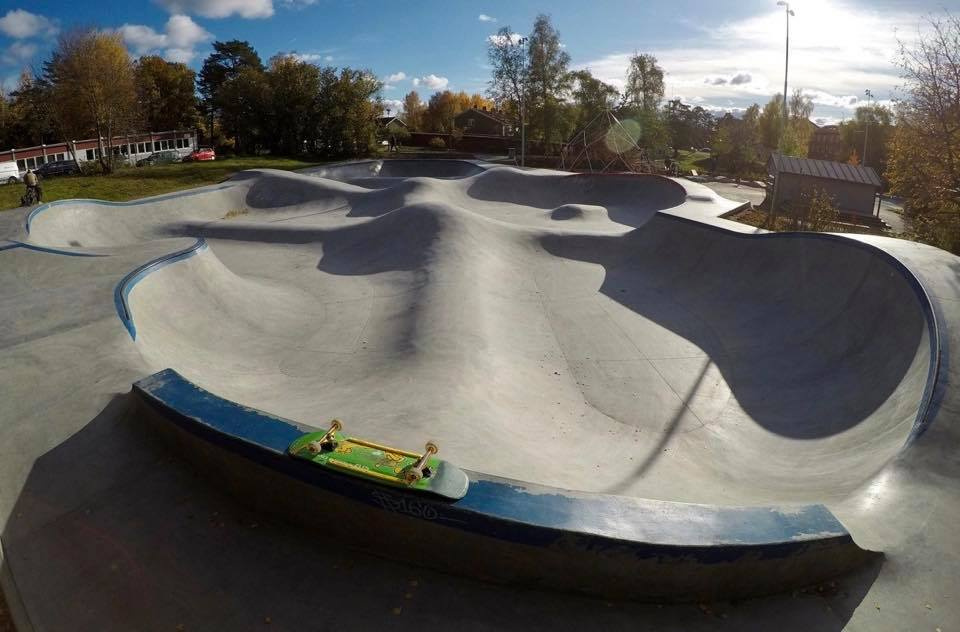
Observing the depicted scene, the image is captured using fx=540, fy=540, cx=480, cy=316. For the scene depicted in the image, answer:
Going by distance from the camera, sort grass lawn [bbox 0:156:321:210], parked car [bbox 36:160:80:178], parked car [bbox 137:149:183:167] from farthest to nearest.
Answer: parked car [bbox 137:149:183:167], parked car [bbox 36:160:80:178], grass lawn [bbox 0:156:321:210]

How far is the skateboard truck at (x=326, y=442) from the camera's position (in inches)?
164

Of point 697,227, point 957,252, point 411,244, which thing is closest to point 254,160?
point 411,244

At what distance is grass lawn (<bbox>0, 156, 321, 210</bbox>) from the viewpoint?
2468 cm

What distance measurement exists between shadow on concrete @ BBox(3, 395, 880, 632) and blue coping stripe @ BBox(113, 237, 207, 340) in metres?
3.61

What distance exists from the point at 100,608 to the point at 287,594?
1286 millimetres

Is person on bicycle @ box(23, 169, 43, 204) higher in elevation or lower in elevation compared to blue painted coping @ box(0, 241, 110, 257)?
higher

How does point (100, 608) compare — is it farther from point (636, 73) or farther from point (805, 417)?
point (636, 73)

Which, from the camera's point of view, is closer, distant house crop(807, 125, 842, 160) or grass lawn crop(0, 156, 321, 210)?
grass lawn crop(0, 156, 321, 210)

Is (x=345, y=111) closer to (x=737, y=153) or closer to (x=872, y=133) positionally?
(x=737, y=153)

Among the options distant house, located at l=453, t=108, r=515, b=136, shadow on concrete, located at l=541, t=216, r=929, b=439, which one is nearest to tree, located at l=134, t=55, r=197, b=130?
distant house, located at l=453, t=108, r=515, b=136

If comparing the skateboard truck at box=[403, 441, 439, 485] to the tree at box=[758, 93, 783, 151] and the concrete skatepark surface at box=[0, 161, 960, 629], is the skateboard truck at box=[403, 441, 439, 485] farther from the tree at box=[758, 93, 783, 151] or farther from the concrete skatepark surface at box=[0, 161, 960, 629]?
the tree at box=[758, 93, 783, 151]

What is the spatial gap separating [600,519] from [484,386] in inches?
186

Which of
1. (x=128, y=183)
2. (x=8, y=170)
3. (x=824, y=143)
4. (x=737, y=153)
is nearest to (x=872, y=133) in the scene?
(x=737, y=153)

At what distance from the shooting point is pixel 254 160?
4209 cm
